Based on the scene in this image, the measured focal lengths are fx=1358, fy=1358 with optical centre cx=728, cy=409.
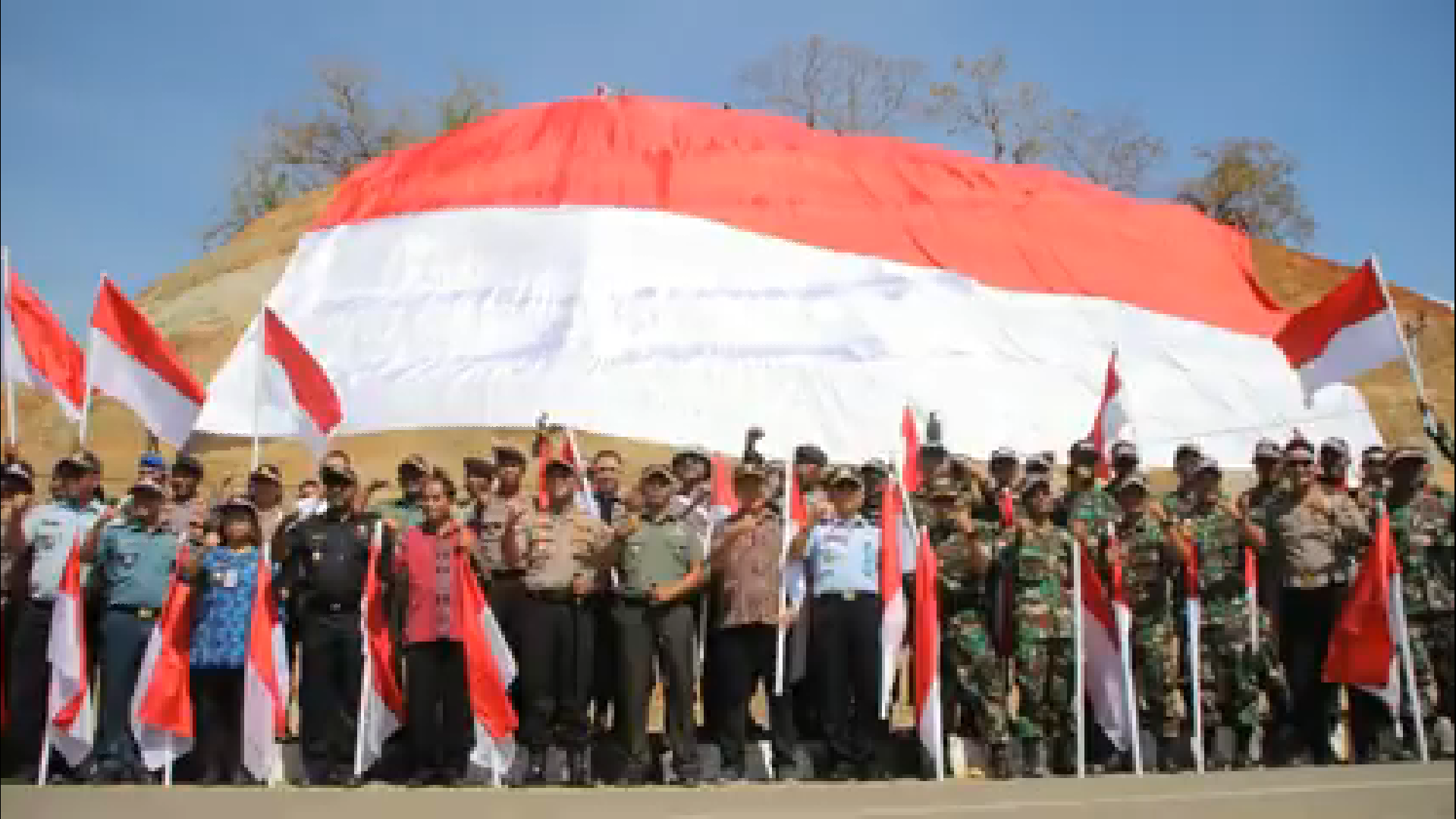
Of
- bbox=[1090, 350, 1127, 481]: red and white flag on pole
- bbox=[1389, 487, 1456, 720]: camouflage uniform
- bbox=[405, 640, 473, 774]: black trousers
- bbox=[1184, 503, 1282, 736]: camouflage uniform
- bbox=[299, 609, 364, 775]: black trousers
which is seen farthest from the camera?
bbox=[1090, 350, 1127, 481]: red and white flag on pole

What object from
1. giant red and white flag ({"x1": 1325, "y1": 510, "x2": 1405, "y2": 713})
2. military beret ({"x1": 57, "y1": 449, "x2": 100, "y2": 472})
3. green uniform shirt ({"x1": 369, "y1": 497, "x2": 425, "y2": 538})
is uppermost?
military beret ({"x1": 57, "y1": 449, "x2": 100, "y2": 472})

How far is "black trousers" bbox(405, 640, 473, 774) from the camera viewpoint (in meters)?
6.83

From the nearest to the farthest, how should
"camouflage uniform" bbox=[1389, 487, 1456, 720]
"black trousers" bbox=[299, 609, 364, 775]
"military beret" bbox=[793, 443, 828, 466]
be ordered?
"black trousers" bbox=[299, 609, 364, 775]
"camouflage uniform" bbox=[1389, 487, 1456, 720]
"military beret" bbox=[793, 443, 828, 466]

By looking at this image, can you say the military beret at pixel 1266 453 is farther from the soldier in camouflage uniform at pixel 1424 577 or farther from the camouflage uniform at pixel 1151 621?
the camouflage uniform at pixel 1151 621

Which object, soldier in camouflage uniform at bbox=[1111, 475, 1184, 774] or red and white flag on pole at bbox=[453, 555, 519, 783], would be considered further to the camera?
soldier in camouflage uniform at bbox=[1111, 475, 1184, 774]

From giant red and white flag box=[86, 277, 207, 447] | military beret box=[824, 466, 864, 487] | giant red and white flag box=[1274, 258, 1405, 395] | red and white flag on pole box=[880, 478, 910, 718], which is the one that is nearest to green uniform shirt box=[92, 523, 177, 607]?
giant red and white flag box=[86, 277, 207, 447]

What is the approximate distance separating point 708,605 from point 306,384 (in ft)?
10.9

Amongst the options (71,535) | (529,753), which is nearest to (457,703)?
(529,753)

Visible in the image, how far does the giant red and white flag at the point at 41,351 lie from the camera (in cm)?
859

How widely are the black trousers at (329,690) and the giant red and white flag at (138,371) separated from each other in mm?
2306

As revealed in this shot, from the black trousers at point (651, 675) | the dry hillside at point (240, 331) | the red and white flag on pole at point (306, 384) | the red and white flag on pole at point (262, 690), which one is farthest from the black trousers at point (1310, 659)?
the dry hillside at point (240, 331)

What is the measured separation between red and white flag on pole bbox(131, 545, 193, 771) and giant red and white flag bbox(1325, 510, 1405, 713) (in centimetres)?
615

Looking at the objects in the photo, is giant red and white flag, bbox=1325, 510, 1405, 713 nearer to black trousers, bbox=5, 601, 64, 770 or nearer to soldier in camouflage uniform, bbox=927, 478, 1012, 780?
soldier in camouflage uniform, bbox=927, 478, 1012, 780

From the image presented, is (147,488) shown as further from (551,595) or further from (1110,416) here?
(1110,416)
